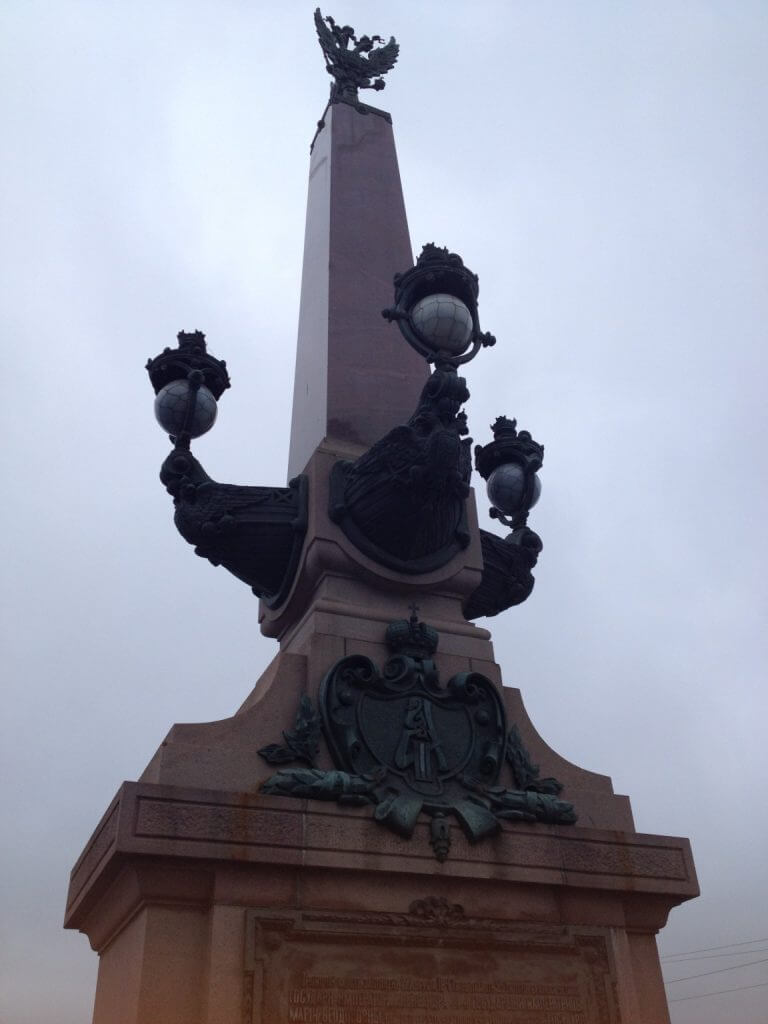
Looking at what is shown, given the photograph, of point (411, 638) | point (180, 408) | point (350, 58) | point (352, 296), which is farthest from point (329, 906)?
point (350, 58)

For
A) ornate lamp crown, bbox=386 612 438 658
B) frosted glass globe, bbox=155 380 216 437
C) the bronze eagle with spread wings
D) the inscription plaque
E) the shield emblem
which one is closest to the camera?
the inscription plaque

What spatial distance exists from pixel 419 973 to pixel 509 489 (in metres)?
4.06

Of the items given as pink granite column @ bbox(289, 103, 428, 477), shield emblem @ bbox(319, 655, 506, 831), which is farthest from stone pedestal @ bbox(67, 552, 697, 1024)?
pink granite column @ bbox(289, 103, 428, 477)

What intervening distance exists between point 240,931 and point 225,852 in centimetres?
42

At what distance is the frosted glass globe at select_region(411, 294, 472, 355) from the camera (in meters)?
7.02

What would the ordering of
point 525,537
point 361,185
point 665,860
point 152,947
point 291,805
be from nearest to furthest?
point 152,947 → point 291,805 → point 665,860 → point 525,537 → point 361,185

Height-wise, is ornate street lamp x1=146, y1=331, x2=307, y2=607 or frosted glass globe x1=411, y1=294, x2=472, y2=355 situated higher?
frosted glass globe x1=411, y1=294, x2=472, y2=355

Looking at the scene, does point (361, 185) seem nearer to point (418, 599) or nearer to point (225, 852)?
point (418, 599)

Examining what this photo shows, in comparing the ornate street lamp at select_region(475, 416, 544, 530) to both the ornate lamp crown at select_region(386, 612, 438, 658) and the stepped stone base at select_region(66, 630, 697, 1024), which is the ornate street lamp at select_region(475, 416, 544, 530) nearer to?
the ornate lamp crown at select_region(386, 612, 438, 658)

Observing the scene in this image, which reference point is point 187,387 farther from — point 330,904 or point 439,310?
point 330,904

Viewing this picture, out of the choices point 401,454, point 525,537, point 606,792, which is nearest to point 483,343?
point 401,454

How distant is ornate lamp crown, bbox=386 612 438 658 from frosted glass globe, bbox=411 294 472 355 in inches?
76.7

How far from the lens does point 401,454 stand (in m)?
7.00

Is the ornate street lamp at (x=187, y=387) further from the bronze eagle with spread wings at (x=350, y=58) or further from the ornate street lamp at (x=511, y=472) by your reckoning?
the bronze eagle with spread wings at (x=350, y=58)
